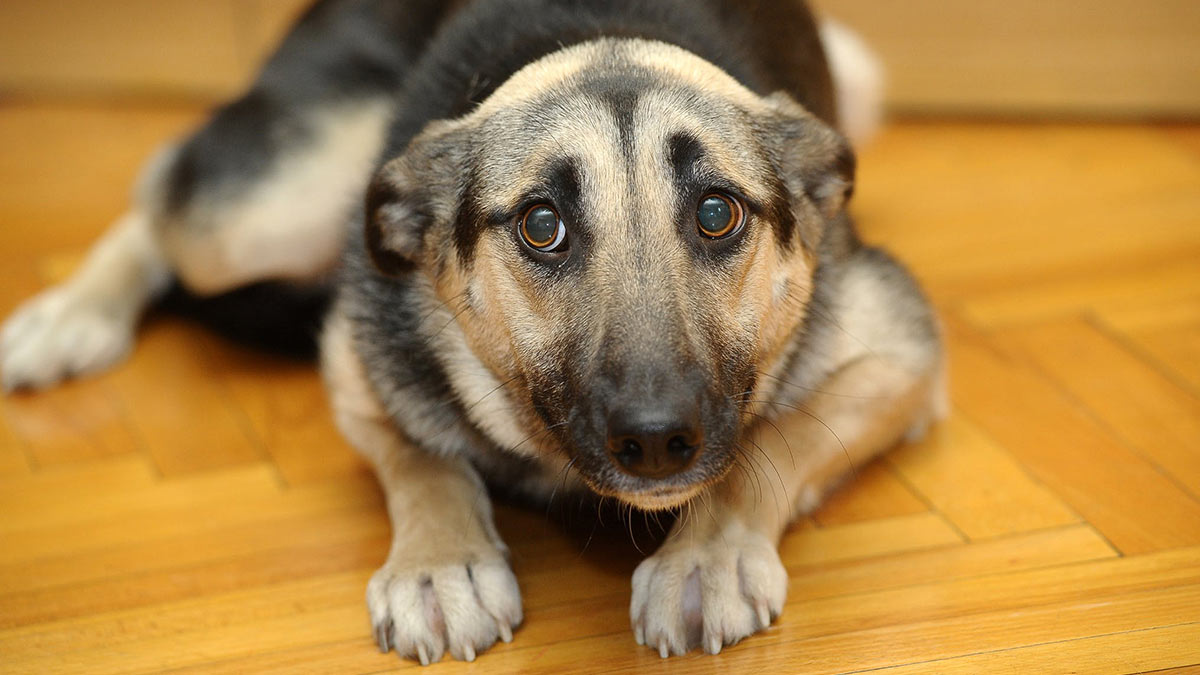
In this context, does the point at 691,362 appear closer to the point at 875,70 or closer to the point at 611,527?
the point at 611,527

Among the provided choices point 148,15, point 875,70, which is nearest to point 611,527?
point 875,70

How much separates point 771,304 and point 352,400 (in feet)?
3.25

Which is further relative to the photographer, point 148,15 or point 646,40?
point 148,15

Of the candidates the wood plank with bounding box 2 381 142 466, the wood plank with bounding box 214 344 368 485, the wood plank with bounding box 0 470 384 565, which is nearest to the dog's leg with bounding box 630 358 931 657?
the wood plank with bounding box 0 470 384 565

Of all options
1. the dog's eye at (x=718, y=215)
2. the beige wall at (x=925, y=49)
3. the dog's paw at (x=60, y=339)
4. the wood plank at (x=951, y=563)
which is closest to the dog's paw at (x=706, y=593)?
the wood plank at (x=951, y=563)

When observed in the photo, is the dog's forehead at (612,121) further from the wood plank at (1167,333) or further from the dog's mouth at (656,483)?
the wood plank at (1167,333)

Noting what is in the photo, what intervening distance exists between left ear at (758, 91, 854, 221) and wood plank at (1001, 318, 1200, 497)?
37.5 inches

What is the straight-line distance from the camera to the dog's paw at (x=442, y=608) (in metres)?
2.15

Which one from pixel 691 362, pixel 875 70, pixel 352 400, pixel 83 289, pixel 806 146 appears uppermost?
pixel 806 146

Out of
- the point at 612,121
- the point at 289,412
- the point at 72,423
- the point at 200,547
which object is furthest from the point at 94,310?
the point at 612,121

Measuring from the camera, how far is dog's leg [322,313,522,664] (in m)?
2.16

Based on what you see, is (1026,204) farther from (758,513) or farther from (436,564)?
(436,564)

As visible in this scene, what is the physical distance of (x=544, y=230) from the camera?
2.15 m

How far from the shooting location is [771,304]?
229 centimetres
